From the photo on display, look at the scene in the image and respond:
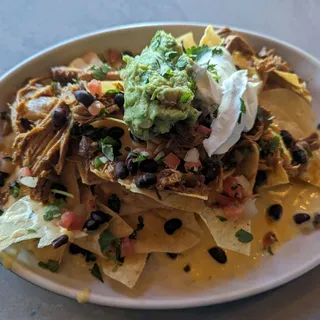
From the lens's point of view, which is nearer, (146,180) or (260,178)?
(146,180)

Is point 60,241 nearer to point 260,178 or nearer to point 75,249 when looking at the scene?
point 75,249

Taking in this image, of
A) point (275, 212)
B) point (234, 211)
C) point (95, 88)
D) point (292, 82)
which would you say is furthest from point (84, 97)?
point (292, 82)

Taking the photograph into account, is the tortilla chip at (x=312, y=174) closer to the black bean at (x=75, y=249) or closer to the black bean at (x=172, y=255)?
the black bean at (x=172, y=255)

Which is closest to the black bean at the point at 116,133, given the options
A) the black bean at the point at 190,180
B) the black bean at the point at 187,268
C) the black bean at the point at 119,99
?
the black bean at the point at 119,99

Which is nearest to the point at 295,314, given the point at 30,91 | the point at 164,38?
the point at 164,38

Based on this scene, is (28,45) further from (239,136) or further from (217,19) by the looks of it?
(239,136)

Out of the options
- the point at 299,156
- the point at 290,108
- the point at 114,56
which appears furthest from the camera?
the point at 114,56

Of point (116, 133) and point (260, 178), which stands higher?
point (116, 133)
